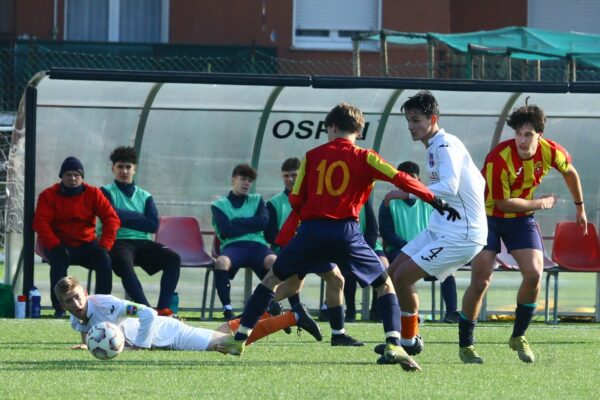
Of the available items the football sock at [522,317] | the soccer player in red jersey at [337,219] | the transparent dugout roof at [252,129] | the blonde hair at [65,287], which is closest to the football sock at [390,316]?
the soccer player in red jersey at [337,219]

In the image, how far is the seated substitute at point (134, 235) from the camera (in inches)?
544

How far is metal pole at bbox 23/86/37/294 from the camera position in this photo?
14289 mm

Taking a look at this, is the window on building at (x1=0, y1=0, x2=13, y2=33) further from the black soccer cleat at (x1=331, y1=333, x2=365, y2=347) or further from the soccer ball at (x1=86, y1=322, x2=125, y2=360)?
the soccer ball at (x1=86, y1=322, x2=125, y2=360)

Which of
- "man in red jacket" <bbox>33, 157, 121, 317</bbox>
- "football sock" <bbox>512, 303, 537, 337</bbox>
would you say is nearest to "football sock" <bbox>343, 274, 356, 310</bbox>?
"man in red jacket" <bbox>33, 157, 121, 317</bbox>

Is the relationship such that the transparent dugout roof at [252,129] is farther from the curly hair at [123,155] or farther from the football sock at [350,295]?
the football sock at [350,295]

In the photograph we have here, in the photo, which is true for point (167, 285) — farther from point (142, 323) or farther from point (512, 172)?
point (512, 172)

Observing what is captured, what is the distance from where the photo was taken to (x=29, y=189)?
46.9ft

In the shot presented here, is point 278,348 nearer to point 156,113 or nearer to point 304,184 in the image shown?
point 304,184

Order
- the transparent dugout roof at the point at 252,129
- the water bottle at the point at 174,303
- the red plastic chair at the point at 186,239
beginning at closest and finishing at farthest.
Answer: the water bottle at the point at 174,303 → the red plastic chair at the point at 186,239 → the transparent dugout roof at the point at 252,129

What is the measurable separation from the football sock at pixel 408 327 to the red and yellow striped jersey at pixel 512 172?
0.97 m

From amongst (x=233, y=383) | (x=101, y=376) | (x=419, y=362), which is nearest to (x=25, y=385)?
(x=101, y=376)

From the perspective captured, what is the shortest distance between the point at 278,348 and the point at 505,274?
639 cm

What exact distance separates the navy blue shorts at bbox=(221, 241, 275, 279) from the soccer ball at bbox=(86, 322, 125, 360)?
16.2 feet

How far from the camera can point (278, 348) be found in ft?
34.6
